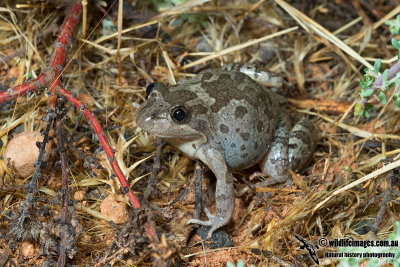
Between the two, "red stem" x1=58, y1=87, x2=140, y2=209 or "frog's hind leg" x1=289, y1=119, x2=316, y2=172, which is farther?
"frog's hind leg" x1=289, y1=119, x2=316, y2=172

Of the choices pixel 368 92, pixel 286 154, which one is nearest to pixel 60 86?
pixel 286 154

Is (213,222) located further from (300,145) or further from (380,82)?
(380,82)

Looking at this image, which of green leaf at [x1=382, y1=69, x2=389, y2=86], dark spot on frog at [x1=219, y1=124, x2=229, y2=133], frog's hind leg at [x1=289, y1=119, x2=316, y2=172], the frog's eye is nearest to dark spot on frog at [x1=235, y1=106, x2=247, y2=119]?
dark spot on frog at [x1=219, y1=124, x2=229, y2=133]

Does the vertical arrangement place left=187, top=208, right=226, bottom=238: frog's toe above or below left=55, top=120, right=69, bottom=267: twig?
below

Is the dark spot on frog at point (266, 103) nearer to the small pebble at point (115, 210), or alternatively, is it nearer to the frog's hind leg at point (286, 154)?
the frog's hind leg at point (286, 154)

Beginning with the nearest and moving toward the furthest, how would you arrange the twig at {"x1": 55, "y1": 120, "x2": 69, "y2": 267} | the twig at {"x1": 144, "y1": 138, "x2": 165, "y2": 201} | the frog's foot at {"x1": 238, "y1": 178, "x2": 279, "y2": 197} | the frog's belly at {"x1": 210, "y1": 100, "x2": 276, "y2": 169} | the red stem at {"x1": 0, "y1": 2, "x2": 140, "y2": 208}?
the twig at {"x1": 55, "y1": 120, "x2": 69, "y2": 267} < the red stem at {"x1": 0, "y1": 2, "x2": 140, "y2": 208} < the twig at {"x1": 144, "y1": 138, "x2": 165, "y2": 201} < the frog's belly at {"x1": 210, "y1": 100, "x2": 276, "y2": 169} < the frog's foot at {"x1": 238, "y1": 178, "x2": 279, "y2": 197}

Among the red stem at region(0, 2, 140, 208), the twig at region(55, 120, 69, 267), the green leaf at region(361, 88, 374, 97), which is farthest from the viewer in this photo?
the green leaf at region(361, 88, 374, 97)

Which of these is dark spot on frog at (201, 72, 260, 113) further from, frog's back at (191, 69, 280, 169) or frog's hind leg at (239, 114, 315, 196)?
frog's hind leg at (239, 114, 315, 196)

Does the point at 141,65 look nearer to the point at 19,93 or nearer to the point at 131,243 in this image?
the point at 19,93

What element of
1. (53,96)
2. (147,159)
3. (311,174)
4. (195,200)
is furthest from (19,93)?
(311,174)
